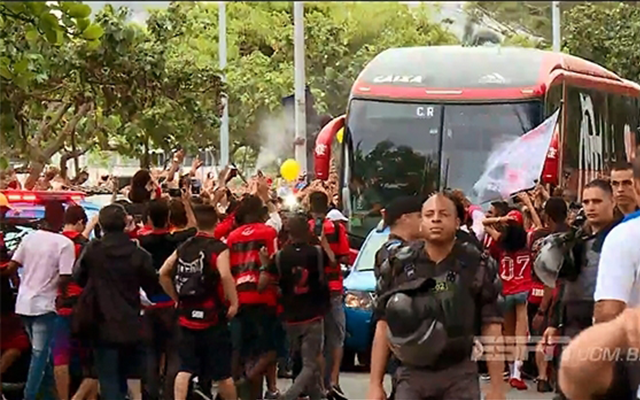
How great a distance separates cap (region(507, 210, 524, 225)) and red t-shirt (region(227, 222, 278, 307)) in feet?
9.07

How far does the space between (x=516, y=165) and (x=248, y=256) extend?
7.30 metres

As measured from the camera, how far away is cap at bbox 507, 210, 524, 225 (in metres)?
12.1

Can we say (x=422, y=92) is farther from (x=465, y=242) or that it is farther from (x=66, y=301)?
(x=465, y=242)

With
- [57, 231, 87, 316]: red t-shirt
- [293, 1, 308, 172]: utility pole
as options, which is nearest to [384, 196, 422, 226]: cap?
[57, 231, 87, 316]: red t-shirt

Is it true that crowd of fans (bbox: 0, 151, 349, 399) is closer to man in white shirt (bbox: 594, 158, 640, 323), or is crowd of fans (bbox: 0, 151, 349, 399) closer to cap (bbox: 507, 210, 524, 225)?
cap (bbox: 507, 210, 524, 225)

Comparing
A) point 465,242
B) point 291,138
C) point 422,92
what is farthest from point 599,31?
point 465,242

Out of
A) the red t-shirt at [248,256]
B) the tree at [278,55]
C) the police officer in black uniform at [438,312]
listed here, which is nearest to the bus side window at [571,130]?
the tree at [278,55]

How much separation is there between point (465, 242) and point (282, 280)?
11.9ft

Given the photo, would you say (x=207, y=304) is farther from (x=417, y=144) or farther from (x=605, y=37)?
(x=605, y=37)

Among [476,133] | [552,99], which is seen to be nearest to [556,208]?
[476,133]

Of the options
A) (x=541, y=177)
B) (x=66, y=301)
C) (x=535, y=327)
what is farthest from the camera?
(x=541, y=177)

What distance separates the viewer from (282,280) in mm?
10211

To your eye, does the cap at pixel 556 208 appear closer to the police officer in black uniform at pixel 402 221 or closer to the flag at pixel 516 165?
the police officer in black uniform at pixel 402 221

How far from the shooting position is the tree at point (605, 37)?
749 inches
